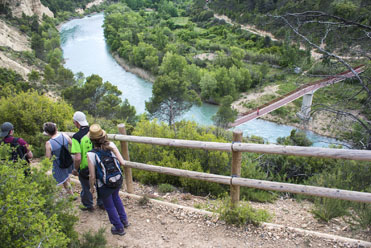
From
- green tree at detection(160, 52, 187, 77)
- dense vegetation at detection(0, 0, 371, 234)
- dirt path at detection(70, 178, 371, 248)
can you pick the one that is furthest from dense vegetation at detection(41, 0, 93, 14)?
dirt path at detection(70, 178, 371, 248)

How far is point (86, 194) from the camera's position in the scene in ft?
13.0

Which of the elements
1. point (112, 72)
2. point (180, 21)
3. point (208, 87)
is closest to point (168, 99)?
point (208, 87)

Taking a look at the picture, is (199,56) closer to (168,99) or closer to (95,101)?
(168,99)

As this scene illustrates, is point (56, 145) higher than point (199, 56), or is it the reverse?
point (56, 145)

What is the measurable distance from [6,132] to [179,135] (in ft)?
14.9

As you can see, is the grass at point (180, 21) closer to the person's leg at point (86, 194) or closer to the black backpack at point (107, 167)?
the person's leg at point (86, 194)

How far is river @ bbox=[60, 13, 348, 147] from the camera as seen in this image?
1093 inches

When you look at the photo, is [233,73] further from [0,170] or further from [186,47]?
[0,170]

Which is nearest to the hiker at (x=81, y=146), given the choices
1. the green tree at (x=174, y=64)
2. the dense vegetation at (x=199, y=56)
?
the dense vegetation at (x=199, y=56)

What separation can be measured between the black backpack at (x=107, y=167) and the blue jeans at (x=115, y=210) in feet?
0.59

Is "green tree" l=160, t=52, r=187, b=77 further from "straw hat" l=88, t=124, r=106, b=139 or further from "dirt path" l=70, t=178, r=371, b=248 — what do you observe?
"straw hat" l=88, t=124, r=106, b=139

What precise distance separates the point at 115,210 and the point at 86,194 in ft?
2.41

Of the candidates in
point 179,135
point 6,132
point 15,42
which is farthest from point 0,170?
point 15,42

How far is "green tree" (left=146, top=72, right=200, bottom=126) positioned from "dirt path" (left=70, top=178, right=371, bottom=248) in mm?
18909
